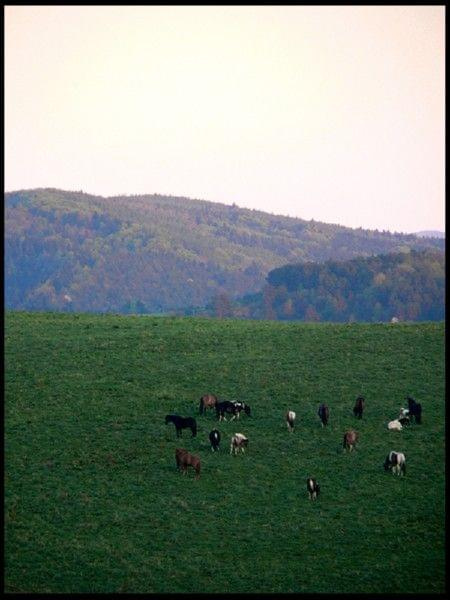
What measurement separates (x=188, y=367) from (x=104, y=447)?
1335cm

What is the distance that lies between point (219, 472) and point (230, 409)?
673 centimetres

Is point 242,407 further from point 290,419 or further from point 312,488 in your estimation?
point 312,488

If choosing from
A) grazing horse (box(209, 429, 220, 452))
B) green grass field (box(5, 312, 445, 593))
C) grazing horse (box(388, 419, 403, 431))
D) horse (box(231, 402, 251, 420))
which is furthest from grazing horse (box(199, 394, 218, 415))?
grazing horse (box(388, 419, 403, 431))

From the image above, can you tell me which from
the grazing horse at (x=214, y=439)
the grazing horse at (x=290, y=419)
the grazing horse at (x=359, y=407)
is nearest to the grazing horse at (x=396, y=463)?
the grazing horse at (x=290, y=419)

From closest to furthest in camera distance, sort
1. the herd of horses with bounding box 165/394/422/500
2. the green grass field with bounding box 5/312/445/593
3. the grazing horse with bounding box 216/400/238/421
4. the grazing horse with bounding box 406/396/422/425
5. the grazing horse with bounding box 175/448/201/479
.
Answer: the green grass field with bounding box 5/312/445/593 → the grazing horse with bounding box 175/448/201/479 → the herd of horses with bounding box 165/394/422/500 → the grazing horse with bounding box 216/400/238/421 → the grazing horse with bounding box 406/396/422/425

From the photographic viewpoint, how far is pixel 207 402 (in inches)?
1661

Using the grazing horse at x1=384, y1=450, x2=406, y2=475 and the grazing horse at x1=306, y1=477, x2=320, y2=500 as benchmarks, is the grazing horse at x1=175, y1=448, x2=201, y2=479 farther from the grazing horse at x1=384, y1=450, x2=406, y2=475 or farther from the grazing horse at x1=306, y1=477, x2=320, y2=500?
the grazing horse at x1=384, y1=450, x2=406, y2=475

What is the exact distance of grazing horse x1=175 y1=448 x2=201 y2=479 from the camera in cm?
3478

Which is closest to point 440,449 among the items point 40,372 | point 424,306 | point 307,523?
point 307,523

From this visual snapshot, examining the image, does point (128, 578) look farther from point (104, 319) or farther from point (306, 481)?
point (104, 319)

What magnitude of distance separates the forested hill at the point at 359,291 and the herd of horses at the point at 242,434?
385ft

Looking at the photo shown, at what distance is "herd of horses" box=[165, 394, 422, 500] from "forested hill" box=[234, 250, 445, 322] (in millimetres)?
117373

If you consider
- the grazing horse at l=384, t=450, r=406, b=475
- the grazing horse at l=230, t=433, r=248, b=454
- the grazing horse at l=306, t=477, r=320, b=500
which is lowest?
the grazing horse at l=306, t=477, r=320, b=500

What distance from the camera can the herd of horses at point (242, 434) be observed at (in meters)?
35.0
